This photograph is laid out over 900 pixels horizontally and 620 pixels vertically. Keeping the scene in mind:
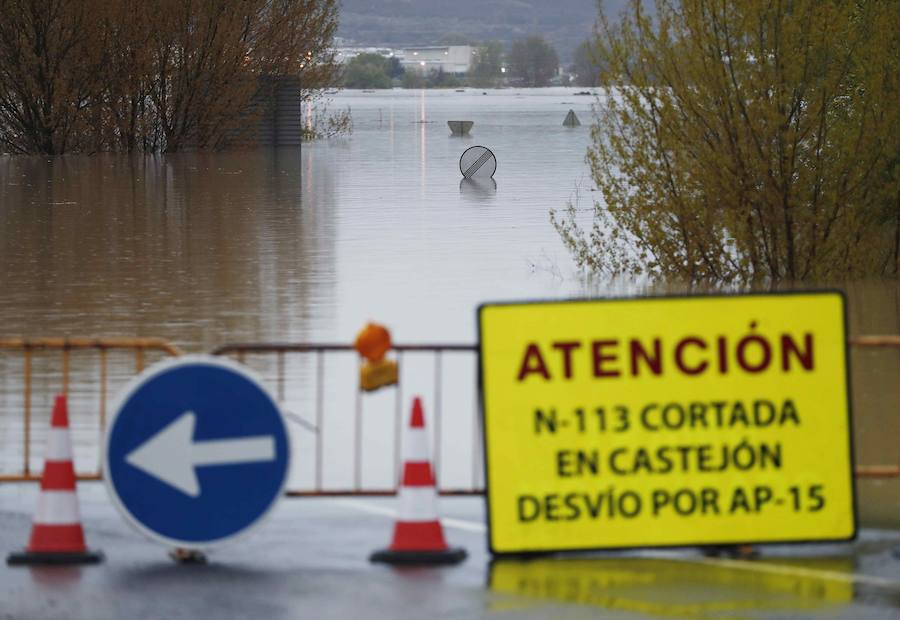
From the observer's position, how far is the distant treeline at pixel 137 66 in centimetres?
4822

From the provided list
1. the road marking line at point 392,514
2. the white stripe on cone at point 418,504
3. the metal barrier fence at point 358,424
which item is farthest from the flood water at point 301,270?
the white stripe on cone at point 418,504

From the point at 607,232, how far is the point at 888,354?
11021 mm

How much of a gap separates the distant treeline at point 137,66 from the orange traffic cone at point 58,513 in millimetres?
41116

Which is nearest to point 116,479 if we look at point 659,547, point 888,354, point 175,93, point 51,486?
point 51,486

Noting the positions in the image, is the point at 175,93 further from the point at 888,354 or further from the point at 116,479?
the point at 116,479

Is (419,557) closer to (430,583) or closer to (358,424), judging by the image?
(430,583)

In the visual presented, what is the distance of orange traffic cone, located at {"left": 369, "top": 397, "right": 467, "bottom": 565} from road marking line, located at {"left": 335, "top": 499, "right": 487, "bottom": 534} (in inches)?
20.0

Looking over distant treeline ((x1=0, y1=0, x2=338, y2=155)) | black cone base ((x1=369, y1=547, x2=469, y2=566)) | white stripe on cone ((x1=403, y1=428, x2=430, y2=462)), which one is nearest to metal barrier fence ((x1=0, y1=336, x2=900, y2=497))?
white stripe on cone ((x1=403, y1=428, x2=430, y2=462))

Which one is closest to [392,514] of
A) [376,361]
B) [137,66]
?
[376,361]

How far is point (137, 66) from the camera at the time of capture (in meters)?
49.7

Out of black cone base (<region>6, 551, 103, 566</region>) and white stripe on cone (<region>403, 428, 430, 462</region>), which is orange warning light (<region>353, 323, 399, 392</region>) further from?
black cone base (<region>6, 551, 103, 566</region>)

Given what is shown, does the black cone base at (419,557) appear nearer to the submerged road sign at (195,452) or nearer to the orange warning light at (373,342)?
the submerged road sign at (195,452)

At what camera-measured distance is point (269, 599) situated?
743cm

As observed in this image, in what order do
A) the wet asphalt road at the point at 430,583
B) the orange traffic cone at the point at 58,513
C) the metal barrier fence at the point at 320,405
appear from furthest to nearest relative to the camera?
1. the metal barrier fence at the point at 320,405
2. the orange traffic cone at the point at 58,513
3. the wet asphalt road at the point at 430,583
